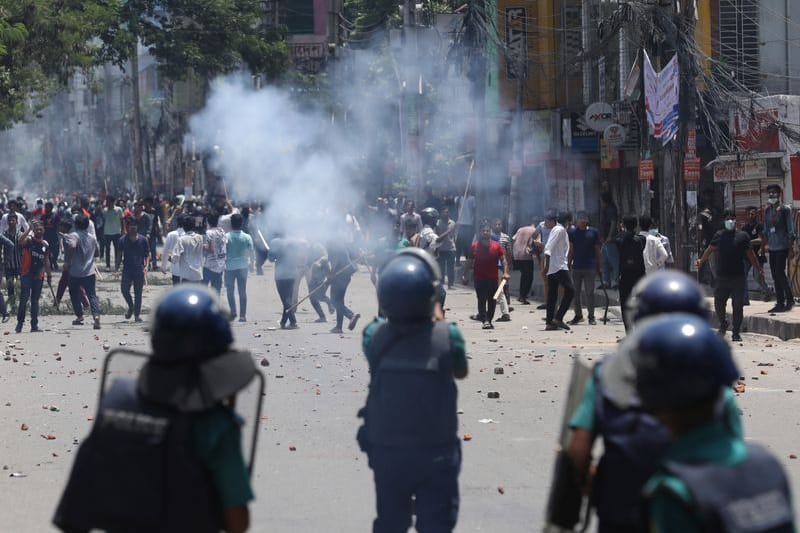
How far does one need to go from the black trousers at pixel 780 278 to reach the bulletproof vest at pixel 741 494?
54.4 ft

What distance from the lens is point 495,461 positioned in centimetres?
914

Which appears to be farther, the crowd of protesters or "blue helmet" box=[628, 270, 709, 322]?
the crowd of protesters

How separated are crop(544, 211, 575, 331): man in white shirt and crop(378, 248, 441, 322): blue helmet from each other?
44.5 ft

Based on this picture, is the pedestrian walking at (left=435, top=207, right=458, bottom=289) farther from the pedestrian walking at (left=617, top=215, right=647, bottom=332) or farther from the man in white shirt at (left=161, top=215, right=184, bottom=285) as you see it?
the pedestrian walking at (left=617, top=215, right=647, bottom=332)

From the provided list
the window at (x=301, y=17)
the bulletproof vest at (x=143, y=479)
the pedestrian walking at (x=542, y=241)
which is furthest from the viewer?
the window at (x=301, y=17)

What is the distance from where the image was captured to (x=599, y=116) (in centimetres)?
2814

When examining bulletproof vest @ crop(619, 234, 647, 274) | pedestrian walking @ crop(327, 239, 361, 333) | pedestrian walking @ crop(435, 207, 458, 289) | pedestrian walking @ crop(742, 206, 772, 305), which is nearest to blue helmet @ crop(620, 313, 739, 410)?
bulletproof vest @ crop(619, 234, 647, 274)

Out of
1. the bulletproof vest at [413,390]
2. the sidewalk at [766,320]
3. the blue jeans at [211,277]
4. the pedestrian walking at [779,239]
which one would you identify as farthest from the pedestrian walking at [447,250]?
the bulletproof vest at [413,390]

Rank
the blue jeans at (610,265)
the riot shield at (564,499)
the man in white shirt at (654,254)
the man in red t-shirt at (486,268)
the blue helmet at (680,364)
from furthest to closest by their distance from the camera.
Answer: the blue jeans at (610,265) < the man in red t-shirt at (486,268) < the man in white shirt at (654,254) < the riot shield at (564,499) < the blue helmet at (680,364)

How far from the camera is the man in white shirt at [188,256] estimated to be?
1916 centimetres

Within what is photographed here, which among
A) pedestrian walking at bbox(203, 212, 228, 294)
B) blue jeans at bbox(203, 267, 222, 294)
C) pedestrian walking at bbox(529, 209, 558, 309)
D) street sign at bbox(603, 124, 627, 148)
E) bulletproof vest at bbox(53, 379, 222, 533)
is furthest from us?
street sign at bbox(603, 124, 627, 148)

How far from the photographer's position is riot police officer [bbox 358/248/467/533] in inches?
204

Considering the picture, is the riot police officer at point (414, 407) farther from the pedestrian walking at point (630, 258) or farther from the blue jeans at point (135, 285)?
the blue jeans at point (135, 285)

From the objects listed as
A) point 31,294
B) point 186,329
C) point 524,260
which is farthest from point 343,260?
point 186,329
